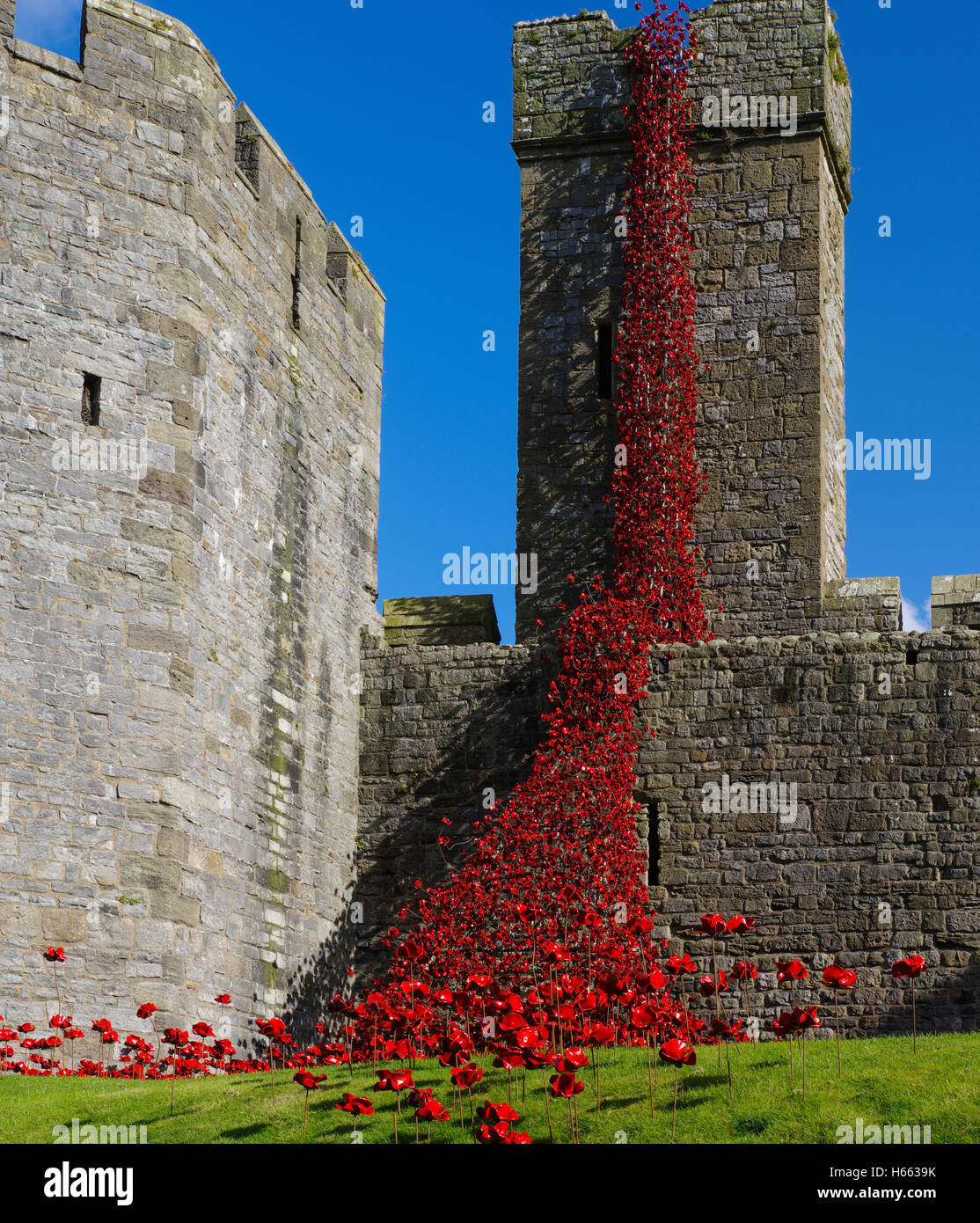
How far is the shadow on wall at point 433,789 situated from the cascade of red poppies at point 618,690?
259 millimetres

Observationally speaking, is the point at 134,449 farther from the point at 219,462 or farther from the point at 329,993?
the point at 329,993

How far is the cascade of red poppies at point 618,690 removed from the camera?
13719mm

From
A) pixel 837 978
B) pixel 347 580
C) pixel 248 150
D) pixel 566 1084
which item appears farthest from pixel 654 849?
pixel 248 150

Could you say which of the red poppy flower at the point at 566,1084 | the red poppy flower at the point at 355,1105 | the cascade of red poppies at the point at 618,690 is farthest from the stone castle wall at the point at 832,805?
the red poppy flower at the point at 566,1084

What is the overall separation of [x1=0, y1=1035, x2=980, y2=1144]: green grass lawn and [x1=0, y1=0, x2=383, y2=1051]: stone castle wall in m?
1.55

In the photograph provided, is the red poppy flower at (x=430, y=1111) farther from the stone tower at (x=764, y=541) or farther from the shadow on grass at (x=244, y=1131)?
the stone tower at (x=764, y=541)

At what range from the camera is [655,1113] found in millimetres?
8734

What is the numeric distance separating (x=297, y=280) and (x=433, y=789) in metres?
4.66

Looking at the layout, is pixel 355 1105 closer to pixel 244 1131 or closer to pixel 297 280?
pixel 244 1131

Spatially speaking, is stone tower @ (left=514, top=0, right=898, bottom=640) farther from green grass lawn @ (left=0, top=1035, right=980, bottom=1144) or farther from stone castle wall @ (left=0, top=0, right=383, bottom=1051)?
green grass lawn @ (left=0, top=1035, right=980, bottom=1144)

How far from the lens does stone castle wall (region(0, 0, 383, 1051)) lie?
1154 cm
